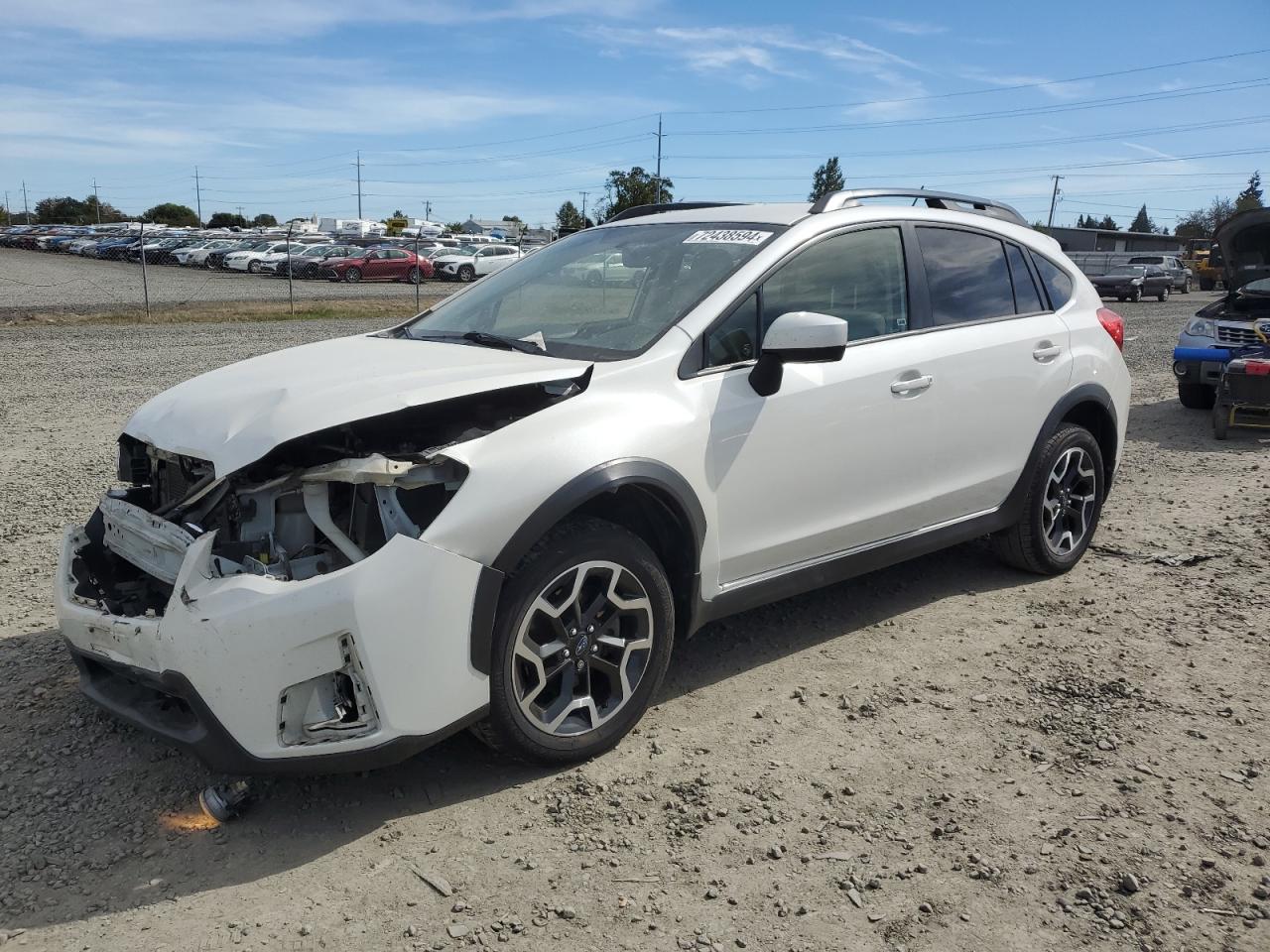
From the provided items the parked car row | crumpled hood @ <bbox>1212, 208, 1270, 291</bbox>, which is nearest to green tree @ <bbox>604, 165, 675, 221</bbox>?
the parked car row

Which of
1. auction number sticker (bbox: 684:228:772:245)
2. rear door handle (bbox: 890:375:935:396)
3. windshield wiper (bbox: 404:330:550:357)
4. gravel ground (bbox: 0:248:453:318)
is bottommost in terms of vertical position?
gravel ground (bbox: 0:248:453:318)

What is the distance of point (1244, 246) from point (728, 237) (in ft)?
28.5

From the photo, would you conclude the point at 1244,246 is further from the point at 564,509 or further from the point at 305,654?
the point at 305,654

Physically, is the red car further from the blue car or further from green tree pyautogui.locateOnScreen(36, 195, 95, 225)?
green tree pyautogui.locateOnScreen(36, 195, 95, 225)

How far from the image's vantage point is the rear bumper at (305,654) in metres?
2.90

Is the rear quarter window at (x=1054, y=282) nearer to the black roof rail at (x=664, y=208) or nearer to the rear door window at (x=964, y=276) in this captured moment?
the rear door window at (x=964, y=276)

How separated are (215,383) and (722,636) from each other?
235 cm

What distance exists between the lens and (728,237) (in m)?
4.31

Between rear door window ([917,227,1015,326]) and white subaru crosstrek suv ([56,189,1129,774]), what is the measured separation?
17mm

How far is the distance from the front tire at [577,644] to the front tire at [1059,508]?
7.94 feet

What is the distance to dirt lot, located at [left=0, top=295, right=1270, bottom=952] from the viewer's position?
2.78 metres

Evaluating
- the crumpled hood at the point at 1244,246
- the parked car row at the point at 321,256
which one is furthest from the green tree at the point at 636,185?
the crumpled hood at the point at 1244,246

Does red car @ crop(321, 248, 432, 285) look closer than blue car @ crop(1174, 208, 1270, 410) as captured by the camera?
No

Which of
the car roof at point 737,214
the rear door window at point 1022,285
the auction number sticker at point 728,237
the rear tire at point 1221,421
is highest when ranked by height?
the car roof at point 737,214
